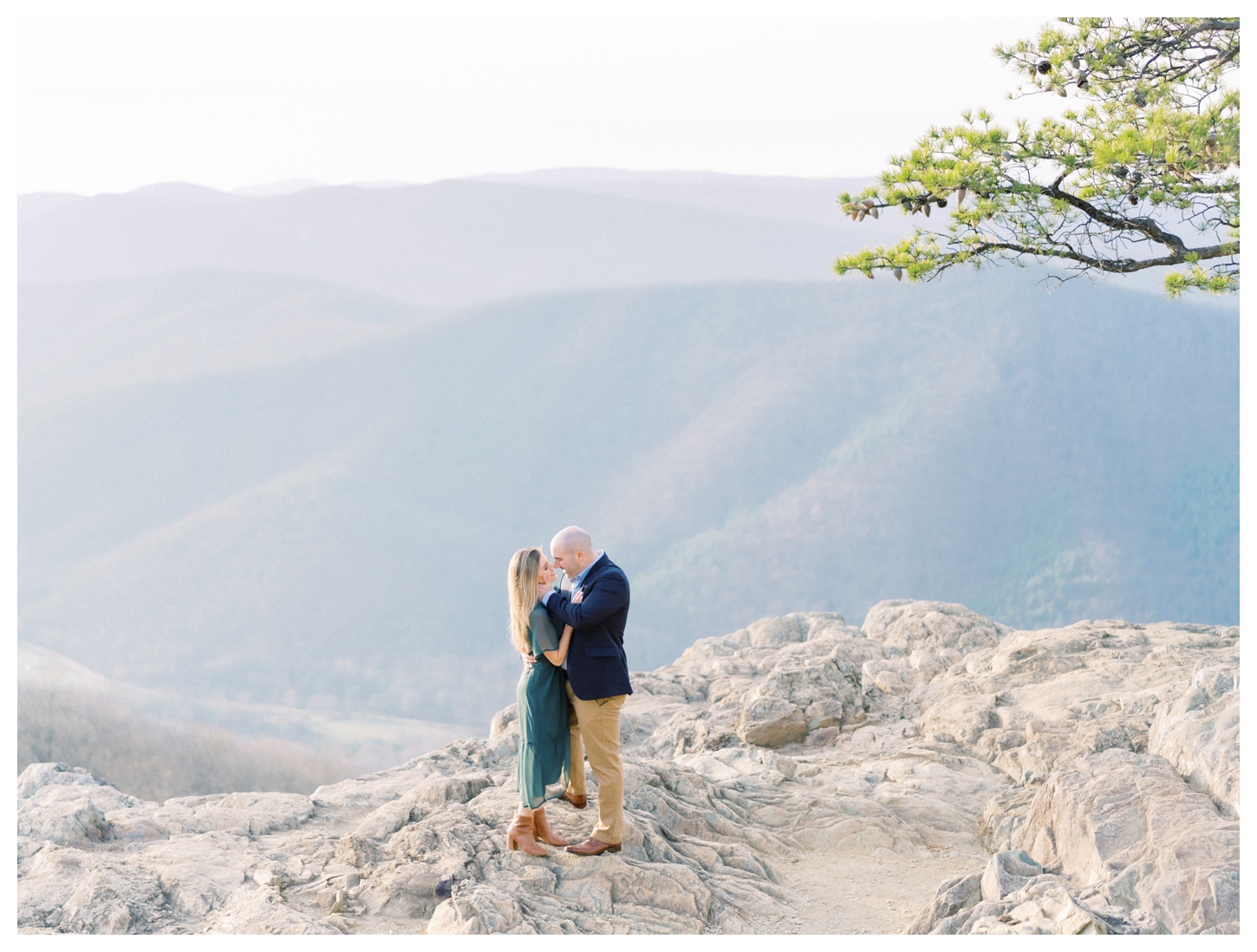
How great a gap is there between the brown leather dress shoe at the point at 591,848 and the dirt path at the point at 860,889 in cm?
101

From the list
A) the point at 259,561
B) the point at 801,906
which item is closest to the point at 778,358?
the point at 259,561

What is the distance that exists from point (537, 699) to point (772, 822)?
286cm

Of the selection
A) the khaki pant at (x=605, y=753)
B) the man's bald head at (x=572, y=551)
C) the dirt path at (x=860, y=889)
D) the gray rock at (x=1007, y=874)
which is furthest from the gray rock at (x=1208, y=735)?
the man's bald head at (x=572, y=551)

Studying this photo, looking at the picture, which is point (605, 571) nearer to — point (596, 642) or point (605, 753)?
point (596, 642)

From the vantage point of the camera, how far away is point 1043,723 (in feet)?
29.4

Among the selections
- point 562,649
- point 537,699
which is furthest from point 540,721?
point 562,649

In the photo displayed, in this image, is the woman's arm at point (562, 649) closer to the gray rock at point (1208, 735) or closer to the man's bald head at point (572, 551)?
the man's bald head at point (572, 551)

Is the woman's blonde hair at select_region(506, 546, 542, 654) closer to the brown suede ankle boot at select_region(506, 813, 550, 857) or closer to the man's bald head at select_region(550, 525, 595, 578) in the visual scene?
the man's bald head at select_region(550, 525, 595, 578)

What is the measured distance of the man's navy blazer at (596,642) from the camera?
552 cm

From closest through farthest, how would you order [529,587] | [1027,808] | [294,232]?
[529,587]
[1027,808]
[294,232]

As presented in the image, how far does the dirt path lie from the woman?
1533mm

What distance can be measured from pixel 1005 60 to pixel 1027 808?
620 cm

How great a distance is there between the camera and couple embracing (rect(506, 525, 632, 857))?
552 centimetres

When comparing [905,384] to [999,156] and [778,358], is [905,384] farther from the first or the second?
[999,156]
